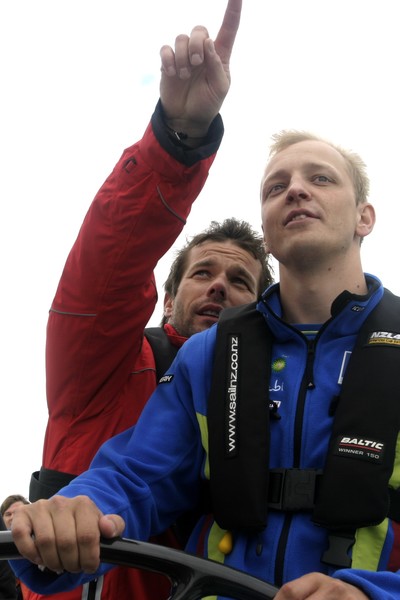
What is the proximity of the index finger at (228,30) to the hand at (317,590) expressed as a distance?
1.98m

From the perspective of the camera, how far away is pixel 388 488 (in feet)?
6.19

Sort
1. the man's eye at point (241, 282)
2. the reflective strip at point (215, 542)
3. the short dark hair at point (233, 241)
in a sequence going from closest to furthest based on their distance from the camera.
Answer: the reflective strip at point (215, 542), the man's eye at point (241, 282), the short dark hair at point (233, 241)

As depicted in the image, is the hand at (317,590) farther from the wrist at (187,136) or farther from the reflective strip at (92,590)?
the wrist at (187,136)

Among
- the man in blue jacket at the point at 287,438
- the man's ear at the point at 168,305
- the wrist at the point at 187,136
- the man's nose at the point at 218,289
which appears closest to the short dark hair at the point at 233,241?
the man's ear at the point at 168,305

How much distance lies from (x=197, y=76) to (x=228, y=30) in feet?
0.82

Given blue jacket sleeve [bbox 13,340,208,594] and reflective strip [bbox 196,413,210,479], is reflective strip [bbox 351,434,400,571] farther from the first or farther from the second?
blue jacket sleeve [bbox 13,340,208,594]

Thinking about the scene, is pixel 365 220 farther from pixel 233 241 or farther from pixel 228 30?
pixel 233 241

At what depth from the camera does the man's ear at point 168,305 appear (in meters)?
4.12

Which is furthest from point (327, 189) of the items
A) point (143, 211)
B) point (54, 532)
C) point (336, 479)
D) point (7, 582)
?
point (7, 582)

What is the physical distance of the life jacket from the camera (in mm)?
1841

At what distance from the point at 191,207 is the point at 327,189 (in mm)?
A: 537

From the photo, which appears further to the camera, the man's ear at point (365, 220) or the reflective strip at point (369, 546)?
the man's ear at point (365, 220)

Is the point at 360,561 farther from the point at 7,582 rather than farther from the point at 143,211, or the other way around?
the point at 7,582

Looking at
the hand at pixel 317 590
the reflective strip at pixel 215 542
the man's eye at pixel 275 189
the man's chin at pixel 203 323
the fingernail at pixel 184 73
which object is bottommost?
the reflective strip at pixel 215 542
